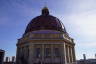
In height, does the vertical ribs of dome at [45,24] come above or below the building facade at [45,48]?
above

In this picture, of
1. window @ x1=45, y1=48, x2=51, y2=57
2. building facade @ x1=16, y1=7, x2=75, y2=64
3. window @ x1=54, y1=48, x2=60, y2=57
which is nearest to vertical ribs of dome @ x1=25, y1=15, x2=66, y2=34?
building facade @ x1=16, y1=7, x2=75, y2=64

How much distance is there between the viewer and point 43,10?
37094mm

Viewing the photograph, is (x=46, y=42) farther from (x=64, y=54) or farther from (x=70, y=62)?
(x=70, y=62)

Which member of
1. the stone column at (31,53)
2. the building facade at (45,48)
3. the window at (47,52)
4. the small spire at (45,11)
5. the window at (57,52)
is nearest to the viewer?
the stone column at (31,53)

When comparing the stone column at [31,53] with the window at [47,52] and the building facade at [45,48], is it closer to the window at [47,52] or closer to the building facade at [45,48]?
the building facade at [45,48]

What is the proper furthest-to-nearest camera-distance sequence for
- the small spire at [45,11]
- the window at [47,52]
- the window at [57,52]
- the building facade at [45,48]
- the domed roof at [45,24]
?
the small spire at [45,11] < the domed roof at [45,24] < the window at [57,52] < the window at [47,52] < the building facade at [45,48]

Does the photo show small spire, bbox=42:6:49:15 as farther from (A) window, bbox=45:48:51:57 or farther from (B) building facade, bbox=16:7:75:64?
(A) window, bbox=45:48:51:57

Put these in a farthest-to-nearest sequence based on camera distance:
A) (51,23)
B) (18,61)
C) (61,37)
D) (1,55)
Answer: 1. (51,23)
2. (18,61)
3. (61,37)
4. (1,55)

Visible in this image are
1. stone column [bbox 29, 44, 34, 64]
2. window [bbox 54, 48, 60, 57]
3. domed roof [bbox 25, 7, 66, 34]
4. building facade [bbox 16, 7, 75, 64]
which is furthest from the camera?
domed roof [bbox 25, 7, 66, 34]

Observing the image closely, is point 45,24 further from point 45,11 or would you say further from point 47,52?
point 47,52

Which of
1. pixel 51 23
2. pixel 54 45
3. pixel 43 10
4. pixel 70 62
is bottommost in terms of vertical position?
pixel 70 62

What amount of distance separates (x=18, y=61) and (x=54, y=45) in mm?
9468

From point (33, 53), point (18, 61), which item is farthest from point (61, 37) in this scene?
point (18, 61)

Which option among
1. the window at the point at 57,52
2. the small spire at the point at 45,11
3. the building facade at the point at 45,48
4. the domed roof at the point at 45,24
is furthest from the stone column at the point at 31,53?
the small spire at the point at 45,11
